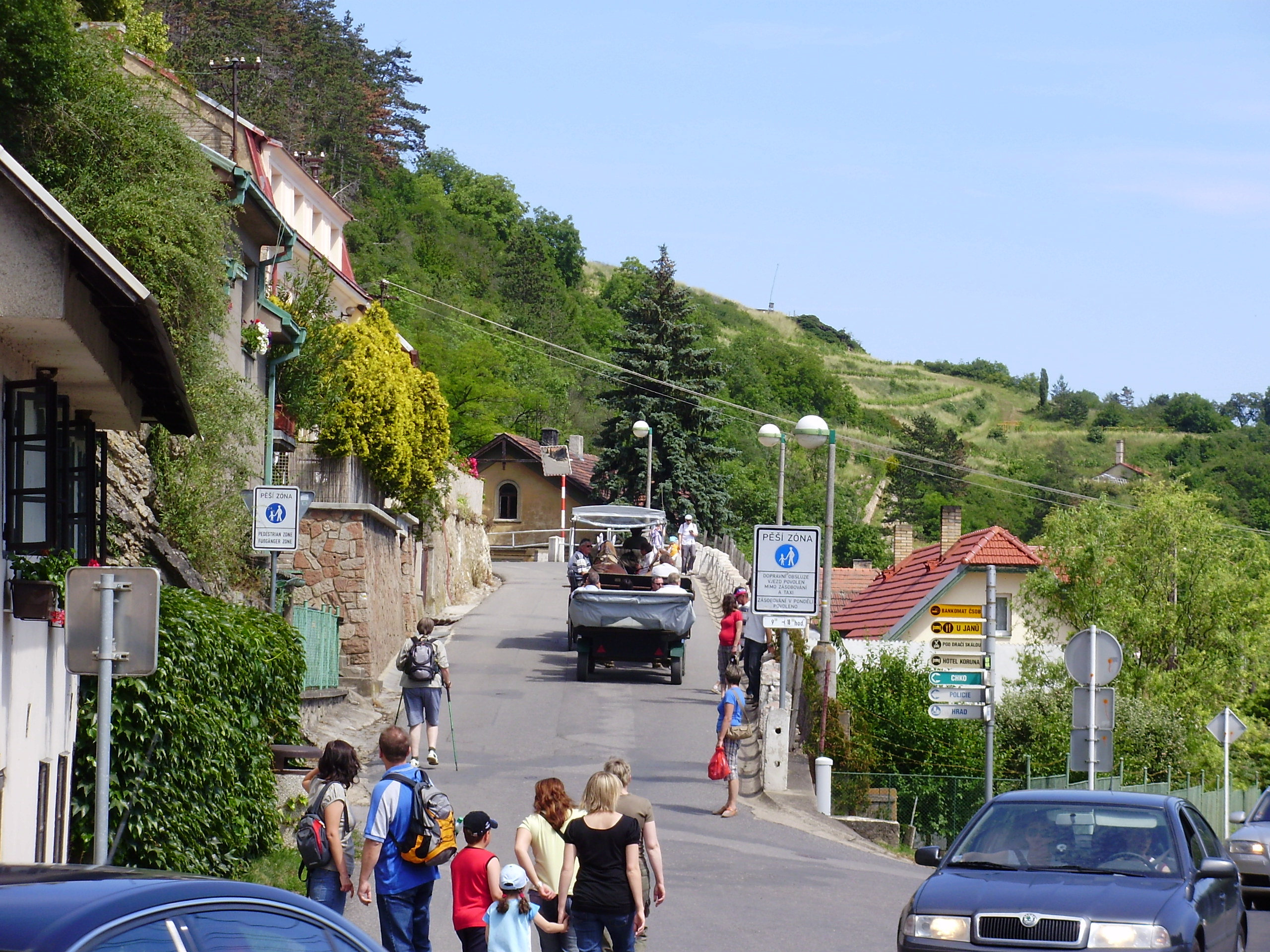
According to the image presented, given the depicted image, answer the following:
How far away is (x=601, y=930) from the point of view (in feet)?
27.5

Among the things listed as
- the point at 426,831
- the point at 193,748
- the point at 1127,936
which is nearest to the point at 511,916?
the point at 426,831

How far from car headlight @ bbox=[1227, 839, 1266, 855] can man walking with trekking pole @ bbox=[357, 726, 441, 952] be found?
1110 centimetres

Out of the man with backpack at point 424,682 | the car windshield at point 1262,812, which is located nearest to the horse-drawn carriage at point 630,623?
the man with backpack at point 424,682

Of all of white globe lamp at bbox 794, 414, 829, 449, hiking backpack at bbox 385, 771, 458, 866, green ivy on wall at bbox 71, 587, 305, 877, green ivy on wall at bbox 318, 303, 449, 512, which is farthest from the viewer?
green ivy on wall at bbox 318, 303, 449, 512

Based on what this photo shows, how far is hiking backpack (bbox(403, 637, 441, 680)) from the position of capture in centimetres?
1778

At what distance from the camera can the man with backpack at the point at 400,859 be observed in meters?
8.94

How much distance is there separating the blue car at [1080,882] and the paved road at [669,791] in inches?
75.0

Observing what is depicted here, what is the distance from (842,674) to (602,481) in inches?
1378

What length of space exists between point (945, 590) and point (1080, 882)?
109ft

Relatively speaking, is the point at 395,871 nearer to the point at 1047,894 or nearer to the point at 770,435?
the point at 1047,894

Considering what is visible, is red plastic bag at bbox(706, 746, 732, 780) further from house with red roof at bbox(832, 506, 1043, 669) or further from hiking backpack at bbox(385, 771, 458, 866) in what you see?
house with red roof at bbox(832, 506, 1043, 669)

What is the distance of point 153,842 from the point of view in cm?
1065

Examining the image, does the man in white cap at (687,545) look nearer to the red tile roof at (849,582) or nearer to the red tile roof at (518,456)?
the red tile roof at (849,582)

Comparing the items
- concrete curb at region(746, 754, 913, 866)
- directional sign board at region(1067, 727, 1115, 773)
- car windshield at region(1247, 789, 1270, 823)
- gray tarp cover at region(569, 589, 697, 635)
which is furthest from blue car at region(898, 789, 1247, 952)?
gray tarp cover at region(569, 589, 697, 635)
